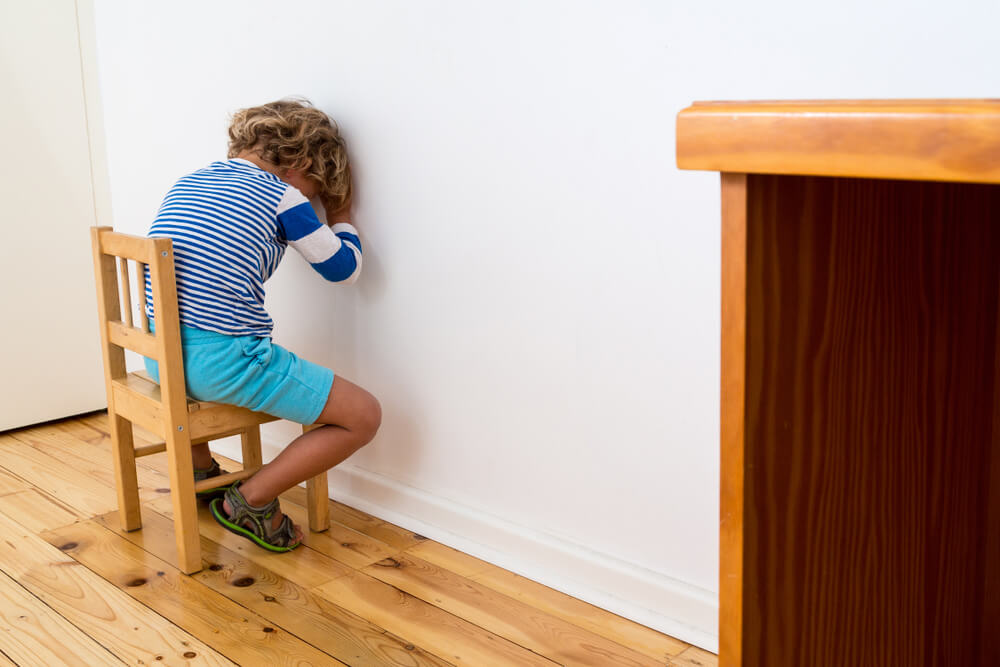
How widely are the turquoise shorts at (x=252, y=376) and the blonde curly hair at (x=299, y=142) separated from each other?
1.02 ft

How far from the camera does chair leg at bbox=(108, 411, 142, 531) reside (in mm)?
1677

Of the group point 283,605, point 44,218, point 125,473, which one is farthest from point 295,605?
point 44,218

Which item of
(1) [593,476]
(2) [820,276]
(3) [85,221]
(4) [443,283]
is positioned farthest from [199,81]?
(2) [820,276]

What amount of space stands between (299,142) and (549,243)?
0.51 m

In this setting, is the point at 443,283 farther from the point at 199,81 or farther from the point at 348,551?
the point at 199,81

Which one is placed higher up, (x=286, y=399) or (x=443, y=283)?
(x=443, y=283)

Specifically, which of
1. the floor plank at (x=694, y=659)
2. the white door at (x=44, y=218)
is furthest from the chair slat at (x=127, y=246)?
the floor plank at (x=694, y=659)

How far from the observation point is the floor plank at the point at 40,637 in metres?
1.25

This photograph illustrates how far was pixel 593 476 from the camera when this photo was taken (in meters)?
1.39

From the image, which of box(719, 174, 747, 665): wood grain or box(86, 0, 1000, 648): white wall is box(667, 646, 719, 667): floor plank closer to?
box(86, 0, 1000, 648): white wall

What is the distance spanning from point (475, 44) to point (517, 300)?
1.34ft

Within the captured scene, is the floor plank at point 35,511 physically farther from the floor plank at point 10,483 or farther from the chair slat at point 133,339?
the chair slat at point 133,339

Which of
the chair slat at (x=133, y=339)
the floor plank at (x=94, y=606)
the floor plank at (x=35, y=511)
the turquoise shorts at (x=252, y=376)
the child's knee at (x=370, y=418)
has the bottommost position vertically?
the floor plank at (x=35, y=511)

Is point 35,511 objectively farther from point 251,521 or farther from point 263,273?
point 263,273
